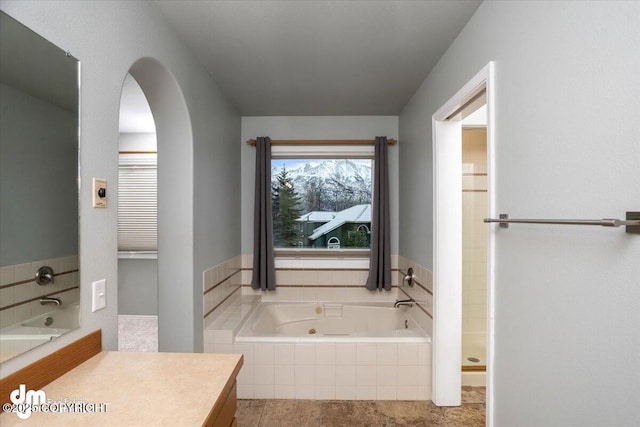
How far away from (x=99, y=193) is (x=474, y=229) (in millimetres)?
3344

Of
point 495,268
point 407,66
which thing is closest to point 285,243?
point 407,66

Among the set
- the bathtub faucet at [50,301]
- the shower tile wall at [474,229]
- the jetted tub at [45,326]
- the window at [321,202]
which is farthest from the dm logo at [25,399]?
the shower tile wall at [474,229]

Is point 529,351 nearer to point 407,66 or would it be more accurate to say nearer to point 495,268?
point 495,268

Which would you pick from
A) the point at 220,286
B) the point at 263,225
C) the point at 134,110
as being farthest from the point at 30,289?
the point at 134,110

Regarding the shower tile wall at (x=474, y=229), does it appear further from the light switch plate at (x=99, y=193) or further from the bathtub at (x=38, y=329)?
the bathtub at (x=38, y=329)

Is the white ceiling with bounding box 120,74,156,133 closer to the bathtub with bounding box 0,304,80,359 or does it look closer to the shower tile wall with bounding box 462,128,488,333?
the bathtub with bounding box 0,304,80,359

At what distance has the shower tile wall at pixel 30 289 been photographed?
0.96 metres

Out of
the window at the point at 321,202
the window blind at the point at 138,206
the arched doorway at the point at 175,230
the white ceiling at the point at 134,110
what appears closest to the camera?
the arched doorway at the point at 175,230

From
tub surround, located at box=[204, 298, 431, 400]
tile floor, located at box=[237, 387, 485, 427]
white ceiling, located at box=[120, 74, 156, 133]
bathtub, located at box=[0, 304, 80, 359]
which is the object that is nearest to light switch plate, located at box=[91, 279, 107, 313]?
bathtub, located at box=[0, 304, 80, 359]

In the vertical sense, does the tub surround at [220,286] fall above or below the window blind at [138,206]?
below

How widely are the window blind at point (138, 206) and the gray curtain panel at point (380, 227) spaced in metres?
2.79

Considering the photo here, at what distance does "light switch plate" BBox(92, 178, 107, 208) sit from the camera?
1307 mm

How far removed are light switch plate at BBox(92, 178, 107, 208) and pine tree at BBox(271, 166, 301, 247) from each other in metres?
2.46

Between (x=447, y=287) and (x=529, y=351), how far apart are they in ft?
3.54
